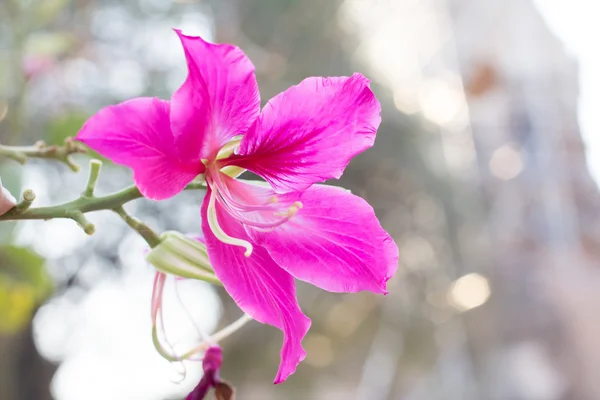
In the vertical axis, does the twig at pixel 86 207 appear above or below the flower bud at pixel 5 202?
below

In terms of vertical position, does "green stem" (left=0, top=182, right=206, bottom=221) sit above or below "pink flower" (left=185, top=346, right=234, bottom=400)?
above

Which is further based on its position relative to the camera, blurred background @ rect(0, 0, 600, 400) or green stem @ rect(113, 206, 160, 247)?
blurred background @ rect(0, 0, 600, 400)

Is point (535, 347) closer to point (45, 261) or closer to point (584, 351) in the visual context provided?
point (584, 351)

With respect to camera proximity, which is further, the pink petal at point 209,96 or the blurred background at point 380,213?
the blurred background at point 380,213

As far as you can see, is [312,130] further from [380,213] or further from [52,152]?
[380,213]

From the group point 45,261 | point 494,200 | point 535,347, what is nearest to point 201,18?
point 45,261

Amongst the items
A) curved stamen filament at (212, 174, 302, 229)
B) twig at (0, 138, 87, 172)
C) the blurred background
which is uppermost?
twig at (0, 138, 87, 172)

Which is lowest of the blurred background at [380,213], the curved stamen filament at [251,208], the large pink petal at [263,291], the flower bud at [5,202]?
the blurred background at [380,213]
